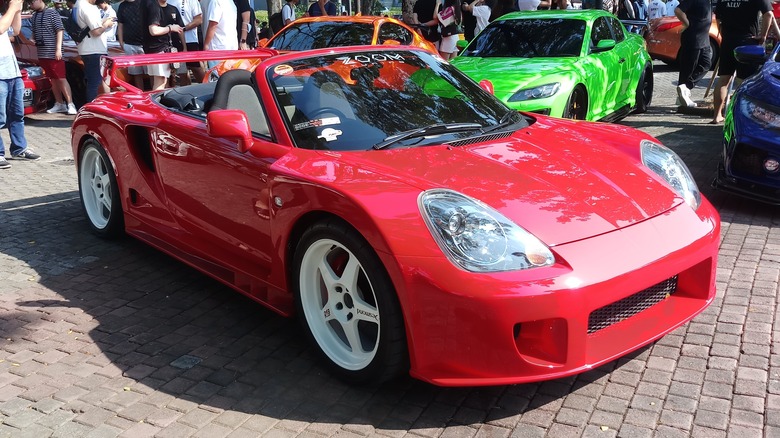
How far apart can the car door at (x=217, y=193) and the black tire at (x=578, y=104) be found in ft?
15.6

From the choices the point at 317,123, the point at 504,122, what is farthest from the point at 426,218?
the point at 504,122

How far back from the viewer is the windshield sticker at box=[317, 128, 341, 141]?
375 cm

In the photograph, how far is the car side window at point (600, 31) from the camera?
885 centimetres

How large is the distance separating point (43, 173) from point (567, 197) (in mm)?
6524

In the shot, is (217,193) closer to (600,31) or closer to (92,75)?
(600,31)

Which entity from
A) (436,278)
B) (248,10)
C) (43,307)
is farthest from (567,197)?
(248,10)

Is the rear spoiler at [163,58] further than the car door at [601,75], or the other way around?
the car door at [601,75]

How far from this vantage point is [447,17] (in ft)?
39.5

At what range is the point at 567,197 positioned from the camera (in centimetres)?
329

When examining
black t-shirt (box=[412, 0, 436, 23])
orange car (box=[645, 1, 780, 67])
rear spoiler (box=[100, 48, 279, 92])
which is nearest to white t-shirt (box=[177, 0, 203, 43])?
black t-shirt (box=[412, 0, 436, 23])

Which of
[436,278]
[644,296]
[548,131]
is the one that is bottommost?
[644,296]

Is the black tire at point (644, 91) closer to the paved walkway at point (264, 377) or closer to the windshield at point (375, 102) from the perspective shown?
the paved walkway at point (264, 377)

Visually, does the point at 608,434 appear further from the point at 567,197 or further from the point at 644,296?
the point at 567,197

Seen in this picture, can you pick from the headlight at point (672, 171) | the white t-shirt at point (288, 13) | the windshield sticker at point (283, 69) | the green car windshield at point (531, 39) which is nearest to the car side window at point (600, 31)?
the green car windshield at point (531, 39)
